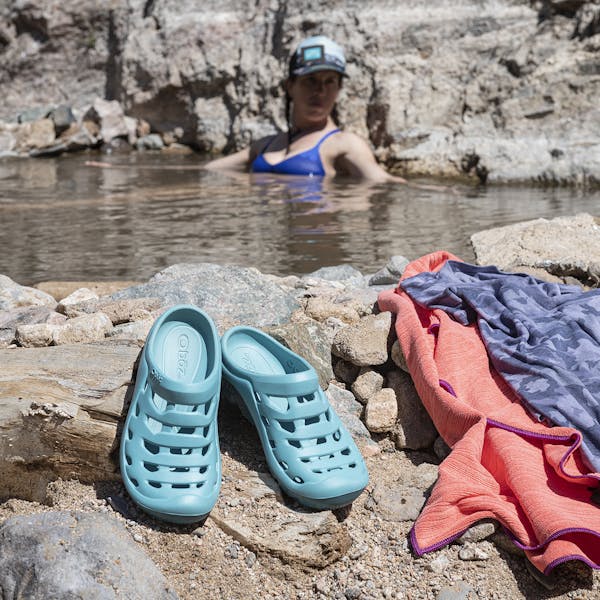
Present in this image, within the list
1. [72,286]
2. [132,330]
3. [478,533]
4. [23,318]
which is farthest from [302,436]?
[72,286]

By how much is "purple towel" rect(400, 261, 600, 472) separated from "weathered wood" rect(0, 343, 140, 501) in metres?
1.09

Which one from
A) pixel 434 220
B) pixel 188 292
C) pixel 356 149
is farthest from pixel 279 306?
pixel 356 149

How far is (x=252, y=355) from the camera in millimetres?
2072

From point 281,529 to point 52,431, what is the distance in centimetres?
61

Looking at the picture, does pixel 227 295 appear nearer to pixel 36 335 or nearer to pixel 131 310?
pixel 131 310

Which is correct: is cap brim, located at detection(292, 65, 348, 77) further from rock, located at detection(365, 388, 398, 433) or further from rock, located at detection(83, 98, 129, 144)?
rock, located at detection(365, 388, 398, 433)

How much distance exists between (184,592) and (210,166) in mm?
7075

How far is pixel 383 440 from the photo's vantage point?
2.03m

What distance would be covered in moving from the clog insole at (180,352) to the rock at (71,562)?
550mm

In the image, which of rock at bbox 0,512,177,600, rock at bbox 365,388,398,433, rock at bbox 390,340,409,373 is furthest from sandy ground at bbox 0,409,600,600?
rock at bbox 390,340,409,373

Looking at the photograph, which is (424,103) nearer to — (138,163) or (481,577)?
(138,163)

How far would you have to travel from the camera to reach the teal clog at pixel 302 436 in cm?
166

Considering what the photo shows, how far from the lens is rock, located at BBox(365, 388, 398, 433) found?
204 cm

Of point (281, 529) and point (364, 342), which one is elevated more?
point (364, 342)
